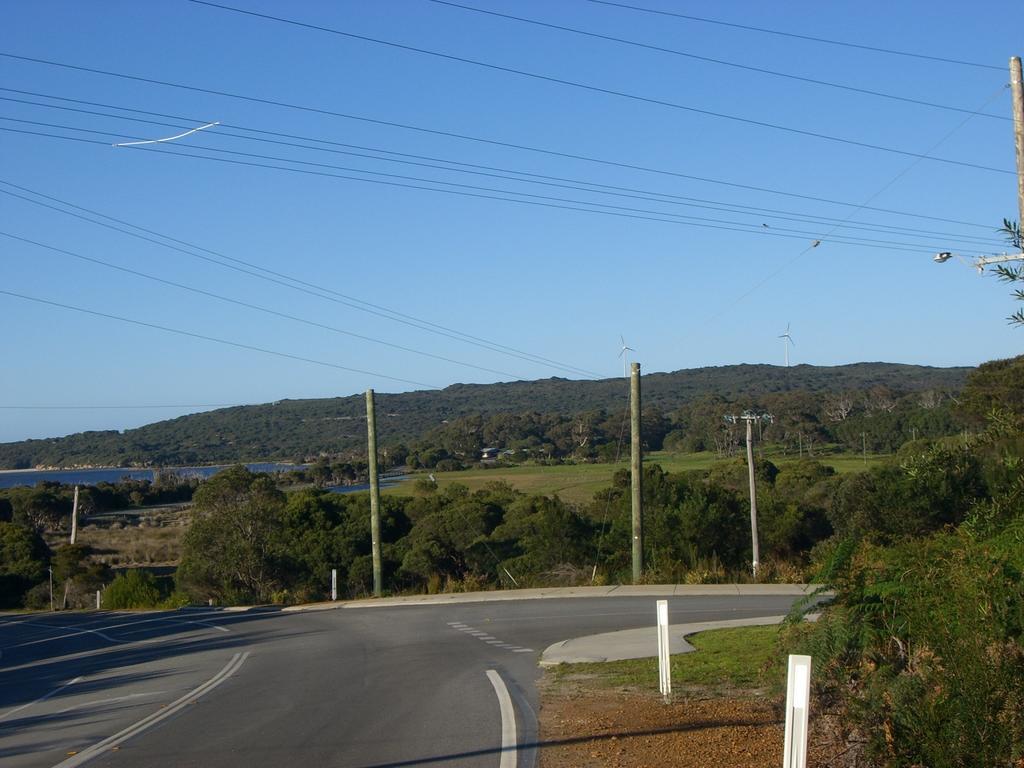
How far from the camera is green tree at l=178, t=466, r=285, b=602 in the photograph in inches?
1588

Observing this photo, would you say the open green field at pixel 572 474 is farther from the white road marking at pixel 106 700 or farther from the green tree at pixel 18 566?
the white road marking at pixel 106 700

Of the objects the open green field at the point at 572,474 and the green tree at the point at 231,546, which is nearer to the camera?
the green tree at the point at 231,546

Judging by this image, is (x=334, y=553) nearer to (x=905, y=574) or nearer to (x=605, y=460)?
(x=905, y=574)

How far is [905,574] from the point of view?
316 inches

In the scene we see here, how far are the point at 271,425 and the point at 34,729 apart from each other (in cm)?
8250

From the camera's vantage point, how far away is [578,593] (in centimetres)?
2655

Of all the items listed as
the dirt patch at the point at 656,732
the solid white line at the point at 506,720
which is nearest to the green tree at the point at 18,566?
the solid white line at the point at 506,720

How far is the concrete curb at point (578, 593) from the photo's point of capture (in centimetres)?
2498

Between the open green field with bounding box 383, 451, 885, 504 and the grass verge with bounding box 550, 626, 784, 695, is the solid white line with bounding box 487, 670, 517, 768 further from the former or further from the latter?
the open green field with bounding box 383, 451, 885, 504

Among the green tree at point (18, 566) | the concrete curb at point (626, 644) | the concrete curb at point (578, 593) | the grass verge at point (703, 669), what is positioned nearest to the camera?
the grass verge at point (703, 669)

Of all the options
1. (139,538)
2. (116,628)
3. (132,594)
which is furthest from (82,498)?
(116,628)

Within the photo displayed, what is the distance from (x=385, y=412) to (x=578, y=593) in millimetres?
72830

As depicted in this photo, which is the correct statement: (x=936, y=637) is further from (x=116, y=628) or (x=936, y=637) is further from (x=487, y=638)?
(x=116, y=628)

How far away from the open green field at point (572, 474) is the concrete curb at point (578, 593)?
25230 millimetres
